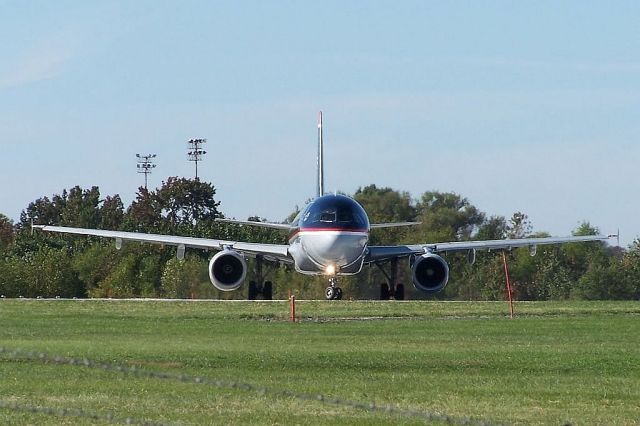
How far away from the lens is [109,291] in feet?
233

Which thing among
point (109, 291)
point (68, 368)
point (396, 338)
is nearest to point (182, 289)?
point (109, 291)

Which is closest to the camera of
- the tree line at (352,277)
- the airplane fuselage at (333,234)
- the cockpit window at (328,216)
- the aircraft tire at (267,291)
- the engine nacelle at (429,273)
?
the airplane fuselage at (333,234)

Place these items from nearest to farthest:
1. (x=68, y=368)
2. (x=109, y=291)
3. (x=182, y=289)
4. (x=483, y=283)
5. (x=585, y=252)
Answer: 1. (x=68, y=368)
2. (x=182, y=289)
3. (x=109, y=291)
4. (x=483, y=283)
5. (x=585, y=252)

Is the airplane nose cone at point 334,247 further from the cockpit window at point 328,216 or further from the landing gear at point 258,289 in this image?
the landing gear at point 258,289

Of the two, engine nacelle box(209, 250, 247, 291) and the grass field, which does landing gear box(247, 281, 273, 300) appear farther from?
the grass field

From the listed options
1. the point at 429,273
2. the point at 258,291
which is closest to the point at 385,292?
the point at 429,273

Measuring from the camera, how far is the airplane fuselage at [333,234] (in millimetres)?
50500

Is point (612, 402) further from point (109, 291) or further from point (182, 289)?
point (109, 291)

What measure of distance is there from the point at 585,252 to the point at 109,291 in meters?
28.0

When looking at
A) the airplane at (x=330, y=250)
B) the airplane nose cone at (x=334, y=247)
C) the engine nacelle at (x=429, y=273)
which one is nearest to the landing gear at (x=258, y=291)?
the airplane at (x=330, y=250)

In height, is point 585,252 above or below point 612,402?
above

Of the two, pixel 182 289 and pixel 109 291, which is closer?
pixel 182 289

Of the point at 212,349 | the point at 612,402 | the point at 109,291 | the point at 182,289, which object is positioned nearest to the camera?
the point at 612,402

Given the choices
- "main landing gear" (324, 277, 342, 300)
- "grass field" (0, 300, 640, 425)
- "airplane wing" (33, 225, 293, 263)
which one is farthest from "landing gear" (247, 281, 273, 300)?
"grass field" (0, 300, 640, 425)
